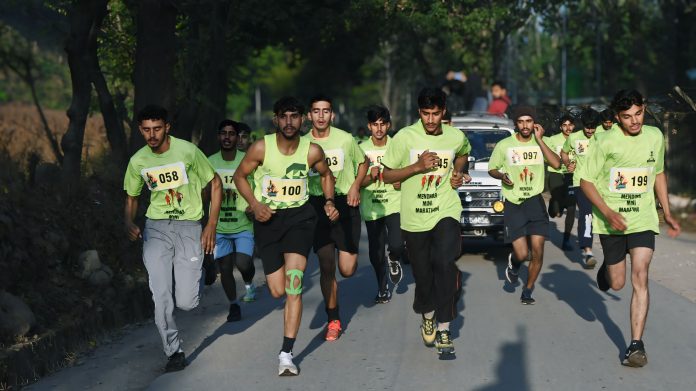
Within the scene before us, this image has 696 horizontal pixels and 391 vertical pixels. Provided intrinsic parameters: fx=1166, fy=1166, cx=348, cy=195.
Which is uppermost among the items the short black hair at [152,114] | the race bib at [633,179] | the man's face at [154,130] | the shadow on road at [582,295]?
the short black hair at [152,114]

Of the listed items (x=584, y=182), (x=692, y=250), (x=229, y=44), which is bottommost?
(x=692, y=250)

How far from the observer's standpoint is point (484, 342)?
9477 mm

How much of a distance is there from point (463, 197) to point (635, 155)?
681 centimetres

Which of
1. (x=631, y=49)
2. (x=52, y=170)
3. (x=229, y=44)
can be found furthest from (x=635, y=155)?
(x=631, y=49)

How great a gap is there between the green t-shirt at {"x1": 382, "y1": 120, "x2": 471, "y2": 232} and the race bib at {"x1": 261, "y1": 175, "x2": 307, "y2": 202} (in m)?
0.79

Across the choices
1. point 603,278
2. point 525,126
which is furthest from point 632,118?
point 525,126

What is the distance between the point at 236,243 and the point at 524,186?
3.05 meters

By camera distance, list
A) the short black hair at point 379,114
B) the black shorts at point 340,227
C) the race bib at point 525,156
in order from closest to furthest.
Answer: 1. the black shorts at point 340,227
2. the short black hair at point 379,114
3. the race bib at point 525,156

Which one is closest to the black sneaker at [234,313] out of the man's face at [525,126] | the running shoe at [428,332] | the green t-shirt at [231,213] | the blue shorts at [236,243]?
the blue shorts at [236,243]

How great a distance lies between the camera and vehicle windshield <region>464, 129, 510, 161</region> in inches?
623

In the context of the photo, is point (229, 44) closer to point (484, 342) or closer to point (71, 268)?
point (71, 268)

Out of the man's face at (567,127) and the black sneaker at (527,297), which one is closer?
the black sneaker at (527,297)

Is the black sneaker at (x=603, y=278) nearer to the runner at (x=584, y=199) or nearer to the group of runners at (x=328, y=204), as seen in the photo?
the group of runners at (x=328, y=204)

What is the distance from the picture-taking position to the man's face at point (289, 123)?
847 centimetres
